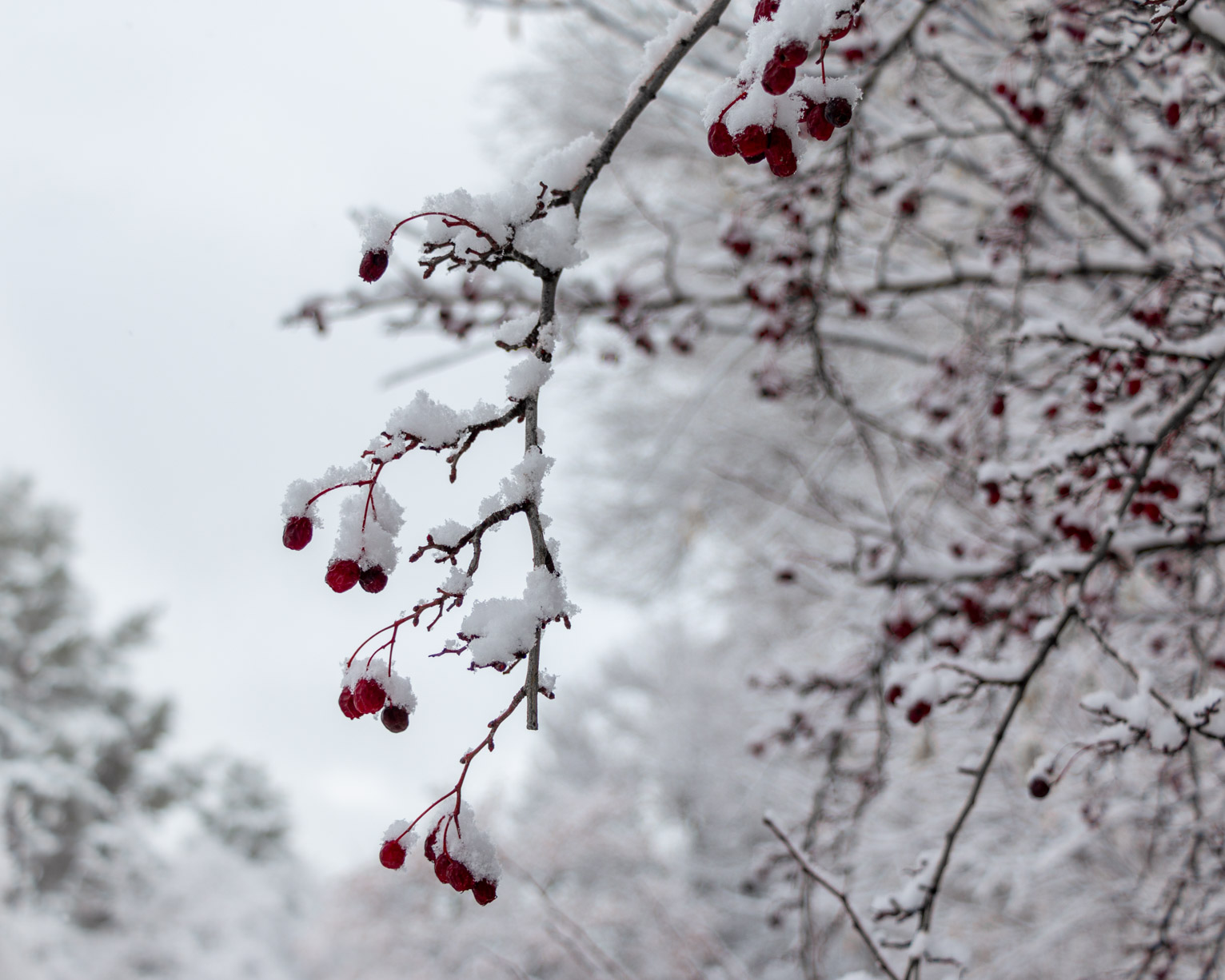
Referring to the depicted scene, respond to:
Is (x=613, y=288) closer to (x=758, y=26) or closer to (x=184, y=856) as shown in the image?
(x=758, y=26)

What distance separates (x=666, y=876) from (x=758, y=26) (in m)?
11.9

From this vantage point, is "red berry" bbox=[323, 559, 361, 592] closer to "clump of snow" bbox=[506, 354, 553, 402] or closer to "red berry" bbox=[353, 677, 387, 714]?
"red berry" bbox=[353, 677, 387, 714]

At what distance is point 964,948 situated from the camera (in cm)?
132

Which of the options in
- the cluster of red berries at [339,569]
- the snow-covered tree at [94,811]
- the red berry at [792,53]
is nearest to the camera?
the red berry at [792,53]

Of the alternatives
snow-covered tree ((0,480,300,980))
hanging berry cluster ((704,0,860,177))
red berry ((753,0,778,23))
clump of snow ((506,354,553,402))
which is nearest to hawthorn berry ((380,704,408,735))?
clump of snow ((506,354,553,402))

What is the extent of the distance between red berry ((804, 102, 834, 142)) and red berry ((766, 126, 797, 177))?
1.2 inches

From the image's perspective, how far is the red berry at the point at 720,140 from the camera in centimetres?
78

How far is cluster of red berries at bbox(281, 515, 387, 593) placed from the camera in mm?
792

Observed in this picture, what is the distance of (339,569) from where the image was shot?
79 cm

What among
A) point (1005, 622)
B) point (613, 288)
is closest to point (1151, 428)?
point (1005, 622)

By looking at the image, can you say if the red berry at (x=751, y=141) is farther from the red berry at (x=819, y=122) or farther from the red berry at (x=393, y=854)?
the red berry at (x=393, y=854)

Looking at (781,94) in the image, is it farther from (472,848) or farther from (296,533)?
(472,848)

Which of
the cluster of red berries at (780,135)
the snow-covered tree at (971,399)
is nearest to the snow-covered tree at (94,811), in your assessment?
the snow-covered tree at (971,399)

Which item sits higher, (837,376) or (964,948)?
(837,376)
